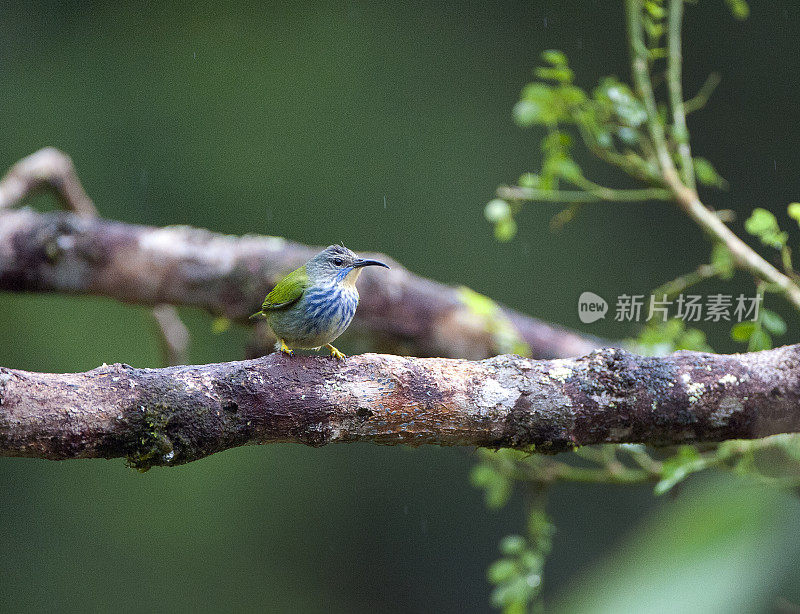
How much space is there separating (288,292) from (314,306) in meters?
0.11

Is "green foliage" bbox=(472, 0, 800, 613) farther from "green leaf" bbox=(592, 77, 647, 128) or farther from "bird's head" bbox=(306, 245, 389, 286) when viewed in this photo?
"bird's head" bbox=(306, 245, 389, 286)

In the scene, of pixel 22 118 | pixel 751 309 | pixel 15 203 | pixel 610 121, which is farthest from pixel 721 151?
pixel 22 118

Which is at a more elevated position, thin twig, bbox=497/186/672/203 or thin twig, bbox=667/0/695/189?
thin twig, bbox=667/0/695/189

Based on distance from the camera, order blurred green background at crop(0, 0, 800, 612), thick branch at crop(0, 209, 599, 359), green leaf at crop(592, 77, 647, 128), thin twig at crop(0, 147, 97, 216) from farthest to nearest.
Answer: blurred green background at crop(0, 0, 800, 612), thin twig at crop(0, 147, 97, 216), thick branch at crop(0, 209, 599, 359), green leaf at crop(592, 77, 647, 128)

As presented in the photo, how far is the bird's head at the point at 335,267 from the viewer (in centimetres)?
201

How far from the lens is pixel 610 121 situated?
8.80ft

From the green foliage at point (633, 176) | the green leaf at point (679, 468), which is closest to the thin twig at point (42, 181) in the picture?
the green foliage at point (633, 176)

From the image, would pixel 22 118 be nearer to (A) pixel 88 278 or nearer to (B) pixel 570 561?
(A) pixel 88 278

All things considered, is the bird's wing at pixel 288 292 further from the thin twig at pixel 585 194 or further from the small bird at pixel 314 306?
the thin twig at pixel 585 194

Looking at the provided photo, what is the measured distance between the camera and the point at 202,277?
294 centimetres

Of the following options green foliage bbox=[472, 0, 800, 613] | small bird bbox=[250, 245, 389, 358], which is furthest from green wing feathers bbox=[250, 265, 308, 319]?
green foliage bbox=[472, 0, 800, 613]

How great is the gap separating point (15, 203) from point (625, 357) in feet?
8.92

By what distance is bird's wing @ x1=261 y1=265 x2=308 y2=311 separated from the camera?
1.95 m

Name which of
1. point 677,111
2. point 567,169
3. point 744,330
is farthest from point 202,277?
point 744,330
